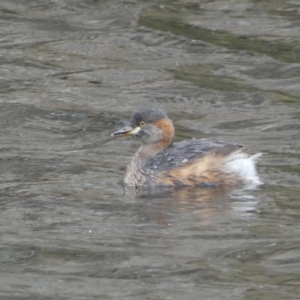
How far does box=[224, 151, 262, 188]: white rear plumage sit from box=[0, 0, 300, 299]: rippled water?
128 millimetres

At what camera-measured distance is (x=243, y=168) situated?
28.4ft

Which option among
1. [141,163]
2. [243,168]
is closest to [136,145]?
[141,163]

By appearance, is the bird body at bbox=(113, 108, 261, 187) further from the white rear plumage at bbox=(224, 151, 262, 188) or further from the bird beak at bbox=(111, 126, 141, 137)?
the bird beak at bbox=(111, 126, 141, 137)

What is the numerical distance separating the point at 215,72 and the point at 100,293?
6410mm

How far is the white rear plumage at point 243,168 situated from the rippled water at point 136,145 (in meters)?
0.13

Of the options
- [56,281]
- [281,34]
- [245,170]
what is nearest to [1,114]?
[245,170]

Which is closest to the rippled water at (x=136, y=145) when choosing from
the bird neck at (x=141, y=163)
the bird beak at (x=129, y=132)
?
the bird neck at (x=141, y=163)

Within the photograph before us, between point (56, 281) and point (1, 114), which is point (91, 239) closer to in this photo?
point (56, 281)

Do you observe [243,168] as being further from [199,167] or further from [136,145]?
[136,145]

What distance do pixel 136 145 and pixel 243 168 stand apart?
155cm

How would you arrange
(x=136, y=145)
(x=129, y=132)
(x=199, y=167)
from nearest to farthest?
(x=199, y=167) → (x=129, y=132) → (x=136, y=145)

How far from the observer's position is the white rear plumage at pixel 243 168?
8648mm

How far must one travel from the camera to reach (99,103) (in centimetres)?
1130

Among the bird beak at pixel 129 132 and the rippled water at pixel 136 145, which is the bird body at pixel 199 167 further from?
the bird beak at pixel 129 132
